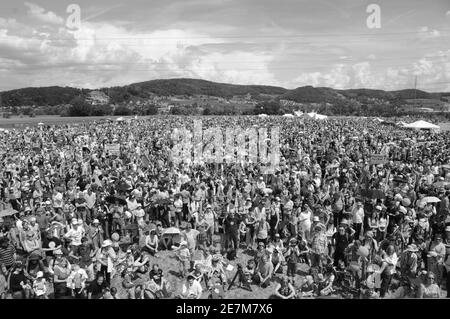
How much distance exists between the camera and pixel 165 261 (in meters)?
9.41

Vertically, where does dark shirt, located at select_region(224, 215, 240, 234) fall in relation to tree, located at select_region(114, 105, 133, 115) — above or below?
below

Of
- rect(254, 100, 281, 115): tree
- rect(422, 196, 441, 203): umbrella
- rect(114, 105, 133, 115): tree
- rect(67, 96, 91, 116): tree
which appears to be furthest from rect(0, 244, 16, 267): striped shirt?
rect(254, 100, 281, 115): tree

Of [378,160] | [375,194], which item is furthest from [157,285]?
[378,160]

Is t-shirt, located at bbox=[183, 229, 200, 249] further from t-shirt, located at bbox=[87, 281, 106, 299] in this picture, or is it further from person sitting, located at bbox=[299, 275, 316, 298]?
person sitting, located at bbox=[299, 275, 316, 298]

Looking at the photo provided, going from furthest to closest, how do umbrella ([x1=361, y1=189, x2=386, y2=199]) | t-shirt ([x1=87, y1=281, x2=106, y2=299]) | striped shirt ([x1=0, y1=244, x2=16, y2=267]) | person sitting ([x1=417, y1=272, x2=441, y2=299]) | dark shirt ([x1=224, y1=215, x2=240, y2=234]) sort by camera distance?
umbrella ([x1=361, y1=189, x2=386, y2=199])
dark shirt ([x1=224, y1=215, x2=240, y2=234])
striped shirt ([x1=0, y1=244, x2=16, y2=267])
t-shirt ([x1=87, y1=281, x2=106, y2=299])
person sitting ([x1=417, y1=272, x2=441, y2=299])

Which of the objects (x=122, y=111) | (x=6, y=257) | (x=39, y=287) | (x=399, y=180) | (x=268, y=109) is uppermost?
(x=268, y=109)

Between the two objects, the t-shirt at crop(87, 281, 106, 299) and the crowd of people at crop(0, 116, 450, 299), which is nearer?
the t-shirt at crop(87, 281, 106, 299)

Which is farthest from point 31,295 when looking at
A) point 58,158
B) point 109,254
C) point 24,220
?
point 58,158

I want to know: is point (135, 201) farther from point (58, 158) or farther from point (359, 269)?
point (58, 158)

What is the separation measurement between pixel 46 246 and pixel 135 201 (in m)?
2.75

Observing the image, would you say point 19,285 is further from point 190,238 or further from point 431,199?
point 431,199

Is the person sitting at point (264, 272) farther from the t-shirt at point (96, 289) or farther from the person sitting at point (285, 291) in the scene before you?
the t-shirt at point (96, 289)

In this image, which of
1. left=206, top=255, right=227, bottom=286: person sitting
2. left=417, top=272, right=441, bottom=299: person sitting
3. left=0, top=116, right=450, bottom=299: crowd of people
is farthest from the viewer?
left=206, top=255, right=227, bottom=286: person sitting
